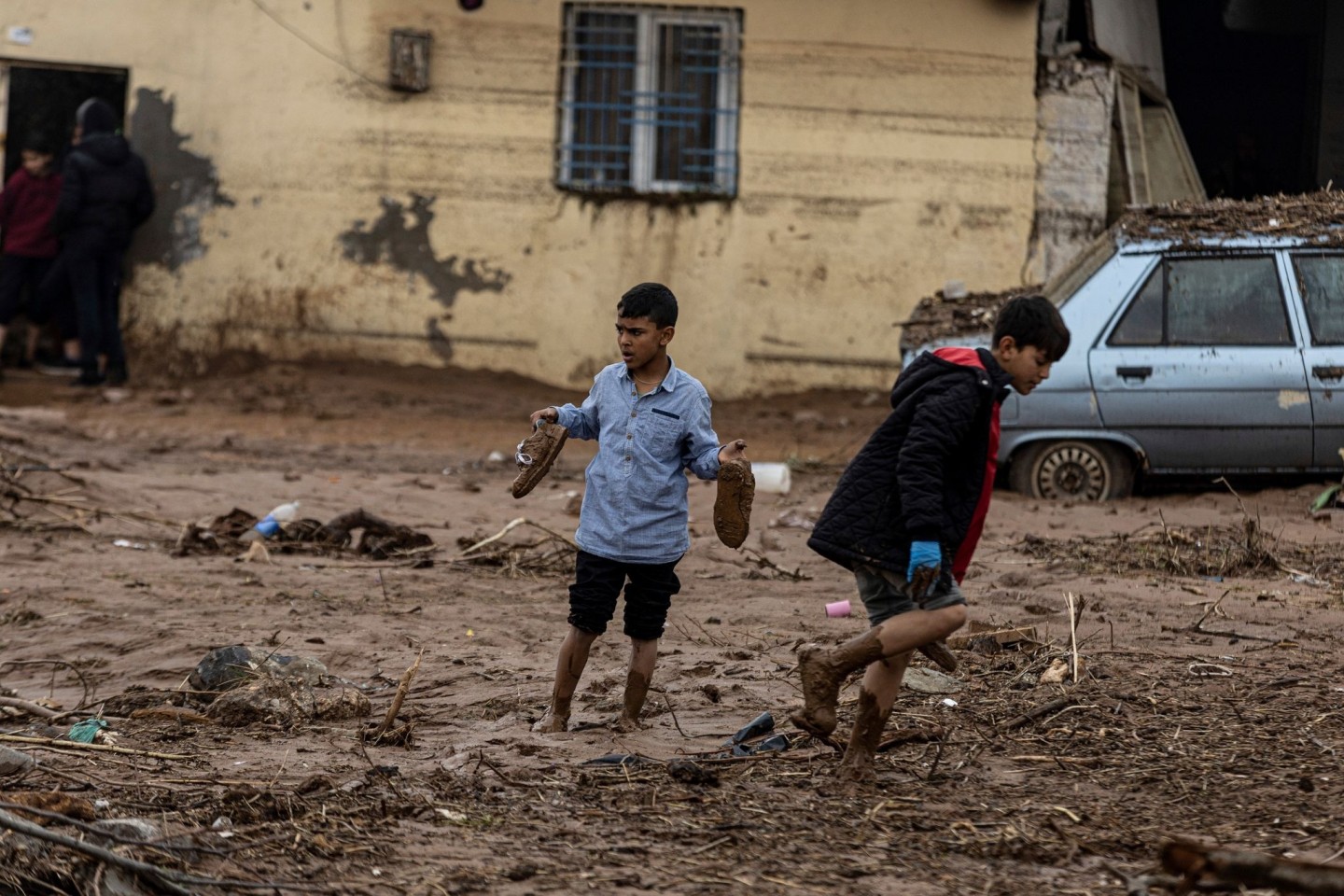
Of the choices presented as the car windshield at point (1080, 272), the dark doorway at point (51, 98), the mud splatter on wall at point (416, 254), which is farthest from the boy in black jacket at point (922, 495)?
the dark doorway at point (51, 98)

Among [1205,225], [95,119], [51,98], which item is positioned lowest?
[1205,225]

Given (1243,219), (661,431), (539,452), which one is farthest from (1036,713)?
(1243,219)

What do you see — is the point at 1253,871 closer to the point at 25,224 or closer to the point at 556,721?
the point at 556,721

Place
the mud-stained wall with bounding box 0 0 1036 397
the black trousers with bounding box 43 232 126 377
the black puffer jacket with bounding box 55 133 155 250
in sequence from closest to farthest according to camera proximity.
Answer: the black puffer jacket with bounding box 55 133 155 250 < the black trousers with bounding box 43 232 126 377 < the mud-stained wall with bounding box 0 0 1036 397

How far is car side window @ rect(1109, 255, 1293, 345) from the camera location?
8.81 m

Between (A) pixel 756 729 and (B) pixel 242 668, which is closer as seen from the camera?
(A) pixel 756 729

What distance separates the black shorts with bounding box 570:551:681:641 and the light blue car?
14.9 feet

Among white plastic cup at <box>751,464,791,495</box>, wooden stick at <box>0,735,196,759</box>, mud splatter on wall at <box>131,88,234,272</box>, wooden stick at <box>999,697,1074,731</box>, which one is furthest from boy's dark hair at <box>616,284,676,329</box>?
mud splatter on wall at <box>131,88,234,272</box>

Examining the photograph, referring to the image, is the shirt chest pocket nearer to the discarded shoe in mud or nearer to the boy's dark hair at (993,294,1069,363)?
the discarded shoe in mud

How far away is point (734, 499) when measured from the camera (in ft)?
14.8

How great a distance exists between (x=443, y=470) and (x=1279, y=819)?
749cm

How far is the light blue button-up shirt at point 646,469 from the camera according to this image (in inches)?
181

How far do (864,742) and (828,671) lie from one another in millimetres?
261

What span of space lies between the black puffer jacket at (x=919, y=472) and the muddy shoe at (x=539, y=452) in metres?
0.87
